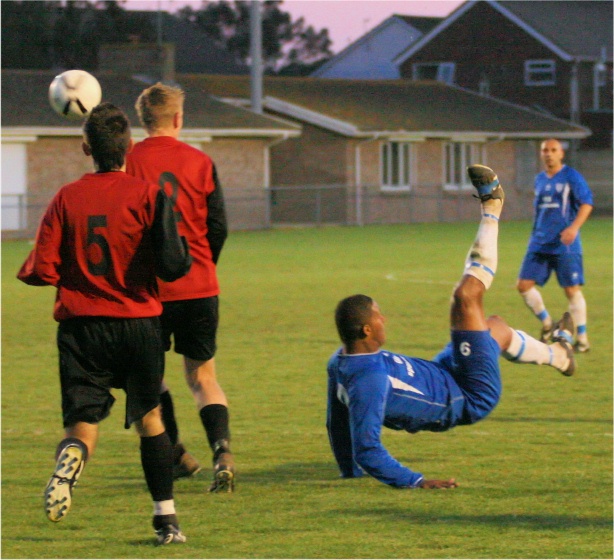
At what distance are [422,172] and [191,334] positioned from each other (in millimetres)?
37664

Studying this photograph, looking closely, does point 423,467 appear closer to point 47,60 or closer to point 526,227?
point 526,227

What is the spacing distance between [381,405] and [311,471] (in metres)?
1.74

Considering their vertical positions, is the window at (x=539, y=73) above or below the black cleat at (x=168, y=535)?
above

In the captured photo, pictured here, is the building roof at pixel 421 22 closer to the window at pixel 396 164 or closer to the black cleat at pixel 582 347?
the window at pixel 396 164

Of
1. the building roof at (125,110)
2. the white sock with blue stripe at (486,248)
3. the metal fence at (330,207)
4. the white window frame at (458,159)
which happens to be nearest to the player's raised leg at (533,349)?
the white sock with blue stripe at (486,248)

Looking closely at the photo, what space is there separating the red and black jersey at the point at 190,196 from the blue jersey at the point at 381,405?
1.10 metres

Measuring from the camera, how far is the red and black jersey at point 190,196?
6.70 metres

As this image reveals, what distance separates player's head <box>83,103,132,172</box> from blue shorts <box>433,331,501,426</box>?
190 cm

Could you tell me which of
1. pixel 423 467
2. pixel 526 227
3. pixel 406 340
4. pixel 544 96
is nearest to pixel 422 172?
pixel 526 227

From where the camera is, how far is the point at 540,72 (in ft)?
183

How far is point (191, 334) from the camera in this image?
22.7ft

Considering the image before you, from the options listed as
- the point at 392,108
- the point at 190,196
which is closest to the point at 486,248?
the point at 190,196

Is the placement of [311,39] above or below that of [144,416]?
above

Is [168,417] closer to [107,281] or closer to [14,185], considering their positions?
[107,281]
